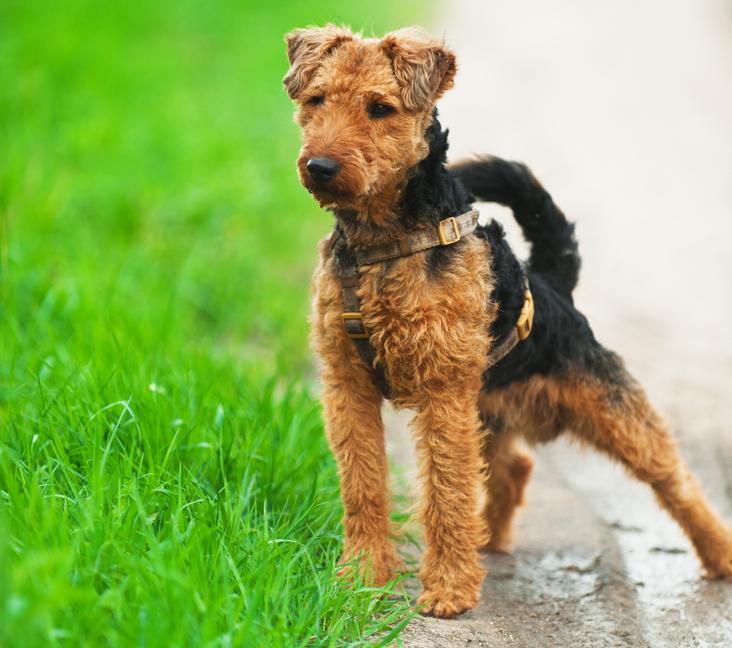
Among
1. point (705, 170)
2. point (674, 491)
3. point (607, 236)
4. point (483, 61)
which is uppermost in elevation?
point (483, 61)

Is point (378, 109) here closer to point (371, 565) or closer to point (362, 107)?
point (362, 107)

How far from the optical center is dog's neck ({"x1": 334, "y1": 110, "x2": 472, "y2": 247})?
328cm

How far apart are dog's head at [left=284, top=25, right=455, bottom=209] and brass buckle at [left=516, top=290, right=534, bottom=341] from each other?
0.67 metres

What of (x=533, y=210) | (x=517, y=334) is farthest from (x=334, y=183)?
(x=533, y=210)

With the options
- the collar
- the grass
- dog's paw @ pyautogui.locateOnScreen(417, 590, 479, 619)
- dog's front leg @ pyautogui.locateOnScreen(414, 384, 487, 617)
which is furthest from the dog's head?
dog's paw @ pyautogui.locateOnScreen(417, 590, 479, 619)

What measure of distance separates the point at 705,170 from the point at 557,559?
6836 millimetres

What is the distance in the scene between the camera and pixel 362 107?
3.12m

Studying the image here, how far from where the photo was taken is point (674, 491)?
3.96 m

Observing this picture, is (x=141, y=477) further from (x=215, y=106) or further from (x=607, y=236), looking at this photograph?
(x=215, y=106)

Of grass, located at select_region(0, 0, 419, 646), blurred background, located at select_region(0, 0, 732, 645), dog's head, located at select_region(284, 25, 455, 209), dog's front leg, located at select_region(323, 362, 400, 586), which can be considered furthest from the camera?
dog's front leg, located at select_region(323, 362, 400, 586)

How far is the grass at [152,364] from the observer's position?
8.82 feet

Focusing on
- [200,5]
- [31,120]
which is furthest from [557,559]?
[200,5]

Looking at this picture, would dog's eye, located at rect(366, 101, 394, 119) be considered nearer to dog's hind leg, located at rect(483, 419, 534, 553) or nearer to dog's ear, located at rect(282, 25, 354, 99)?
dog's ear, located at rect(282, 25, 354, 99)

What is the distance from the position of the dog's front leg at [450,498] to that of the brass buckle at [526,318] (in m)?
0.33
